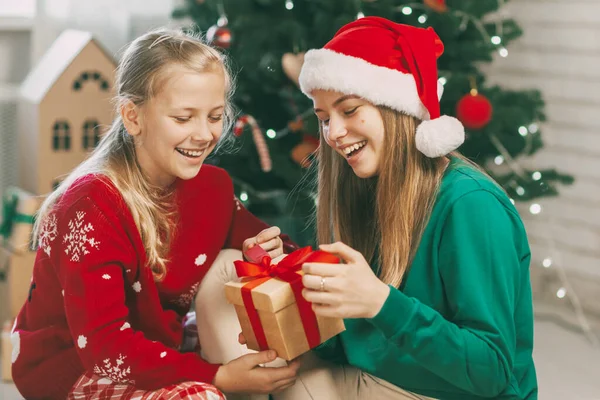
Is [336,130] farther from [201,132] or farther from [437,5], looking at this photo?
[437,5]

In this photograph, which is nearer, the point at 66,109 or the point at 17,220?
the point at 17,220

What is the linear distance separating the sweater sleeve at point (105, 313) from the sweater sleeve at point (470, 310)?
454 mm

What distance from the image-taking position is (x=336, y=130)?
1.58m

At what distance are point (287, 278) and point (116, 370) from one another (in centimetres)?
41

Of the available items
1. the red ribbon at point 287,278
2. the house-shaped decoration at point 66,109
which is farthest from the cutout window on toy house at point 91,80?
the red ribbon at point 287,278

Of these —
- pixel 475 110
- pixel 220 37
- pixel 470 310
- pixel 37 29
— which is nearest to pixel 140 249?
pixel 470 310

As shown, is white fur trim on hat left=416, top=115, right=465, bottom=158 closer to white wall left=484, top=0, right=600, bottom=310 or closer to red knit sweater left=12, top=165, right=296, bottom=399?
red knit sweater left=12, top=165, right=296, bottom=399

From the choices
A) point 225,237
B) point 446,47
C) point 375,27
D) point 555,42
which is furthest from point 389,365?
point 555,42

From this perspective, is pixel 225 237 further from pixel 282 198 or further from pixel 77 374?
pixel 282 198

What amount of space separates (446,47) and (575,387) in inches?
47.2

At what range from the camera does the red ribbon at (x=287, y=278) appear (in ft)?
4.73

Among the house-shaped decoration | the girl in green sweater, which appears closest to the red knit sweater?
the girl in green sweater

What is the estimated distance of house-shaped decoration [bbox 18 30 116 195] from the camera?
296cm

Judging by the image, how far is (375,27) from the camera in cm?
161
